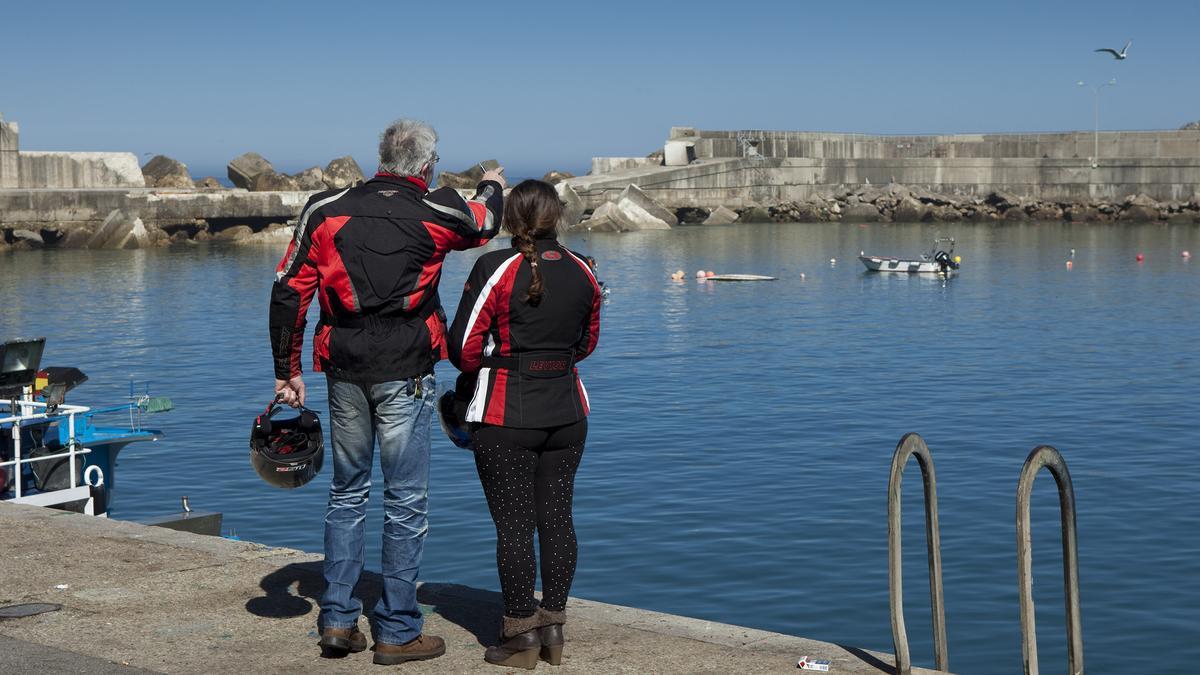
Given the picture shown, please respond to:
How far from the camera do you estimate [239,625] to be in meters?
6.14

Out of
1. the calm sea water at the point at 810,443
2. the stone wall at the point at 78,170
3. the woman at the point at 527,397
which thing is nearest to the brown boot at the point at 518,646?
the woman at the point at 527,397

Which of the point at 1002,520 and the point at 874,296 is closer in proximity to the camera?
the point at 1002,520

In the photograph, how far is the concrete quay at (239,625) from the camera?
18.4ft

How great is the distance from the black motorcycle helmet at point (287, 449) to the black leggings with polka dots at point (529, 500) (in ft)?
2.79

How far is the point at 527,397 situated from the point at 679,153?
6863cm

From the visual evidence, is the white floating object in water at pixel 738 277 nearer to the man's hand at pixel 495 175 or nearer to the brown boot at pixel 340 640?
the man's hand at pixel 495 175

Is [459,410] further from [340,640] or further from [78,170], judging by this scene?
[78,170]

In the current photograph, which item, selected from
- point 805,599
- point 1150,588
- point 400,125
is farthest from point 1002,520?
point 400,125

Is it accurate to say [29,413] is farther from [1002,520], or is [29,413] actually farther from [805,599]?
[1002,520]

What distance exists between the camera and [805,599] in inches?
456

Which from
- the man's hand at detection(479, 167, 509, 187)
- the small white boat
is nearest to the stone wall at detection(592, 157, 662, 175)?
the small white boat

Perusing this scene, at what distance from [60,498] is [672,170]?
198ft

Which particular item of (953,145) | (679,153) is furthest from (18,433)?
(953,145)

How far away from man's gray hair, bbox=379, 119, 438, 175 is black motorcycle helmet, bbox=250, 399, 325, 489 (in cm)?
109
